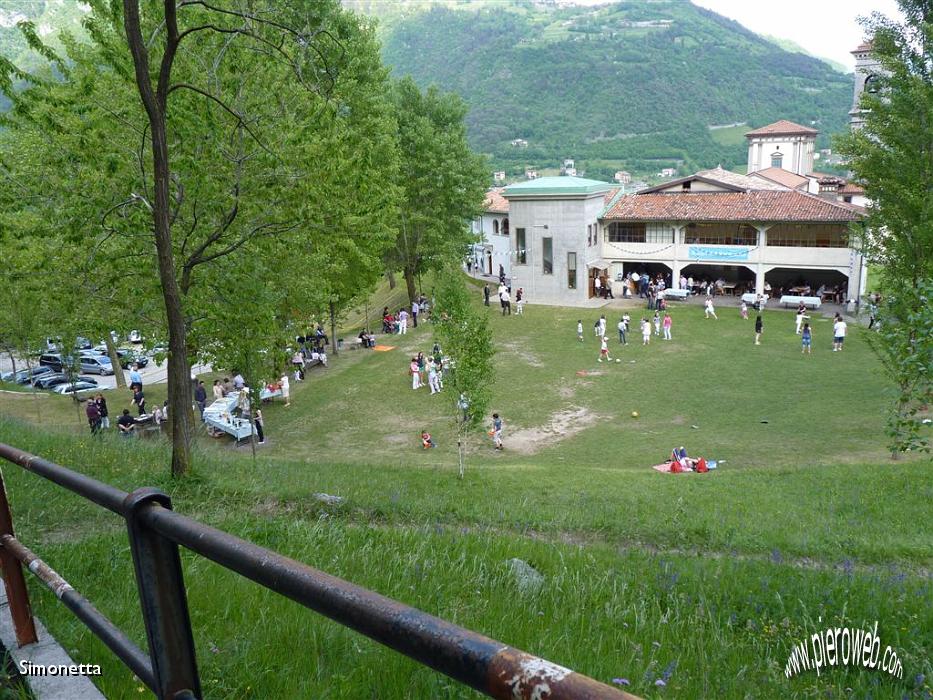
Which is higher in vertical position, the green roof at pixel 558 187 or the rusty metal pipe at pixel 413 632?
the green roof at pixel 558 187

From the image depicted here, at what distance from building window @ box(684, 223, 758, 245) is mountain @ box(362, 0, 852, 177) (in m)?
77.2

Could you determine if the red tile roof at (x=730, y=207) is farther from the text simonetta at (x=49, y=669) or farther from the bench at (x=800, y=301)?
the text simonetta at (x=49, y=669)

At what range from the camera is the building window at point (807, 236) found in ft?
138

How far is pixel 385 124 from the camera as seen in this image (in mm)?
27219

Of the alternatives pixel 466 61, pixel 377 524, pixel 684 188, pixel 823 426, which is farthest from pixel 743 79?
pixel 377 524

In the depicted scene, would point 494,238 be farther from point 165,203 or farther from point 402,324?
point 165,203

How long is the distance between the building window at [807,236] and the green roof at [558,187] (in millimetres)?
11187

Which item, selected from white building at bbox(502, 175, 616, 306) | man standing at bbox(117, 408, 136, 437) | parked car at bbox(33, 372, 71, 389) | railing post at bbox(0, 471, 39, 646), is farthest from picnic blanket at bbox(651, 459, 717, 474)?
parked car at bbox(33, 372, 71, 389)

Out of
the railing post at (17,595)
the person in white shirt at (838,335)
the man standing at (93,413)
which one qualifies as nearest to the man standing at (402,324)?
the man standing at (93,413)

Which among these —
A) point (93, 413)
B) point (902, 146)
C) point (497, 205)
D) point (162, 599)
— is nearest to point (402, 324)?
point (93, 413)

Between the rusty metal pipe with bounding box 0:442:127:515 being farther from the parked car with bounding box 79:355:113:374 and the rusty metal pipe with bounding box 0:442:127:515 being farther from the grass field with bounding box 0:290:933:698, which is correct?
the parked car with bounding box 79:355:113:374

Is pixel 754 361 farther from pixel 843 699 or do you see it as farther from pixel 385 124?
pixel 843 699

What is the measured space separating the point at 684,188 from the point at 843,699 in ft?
157

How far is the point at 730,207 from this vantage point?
44.8 meters
